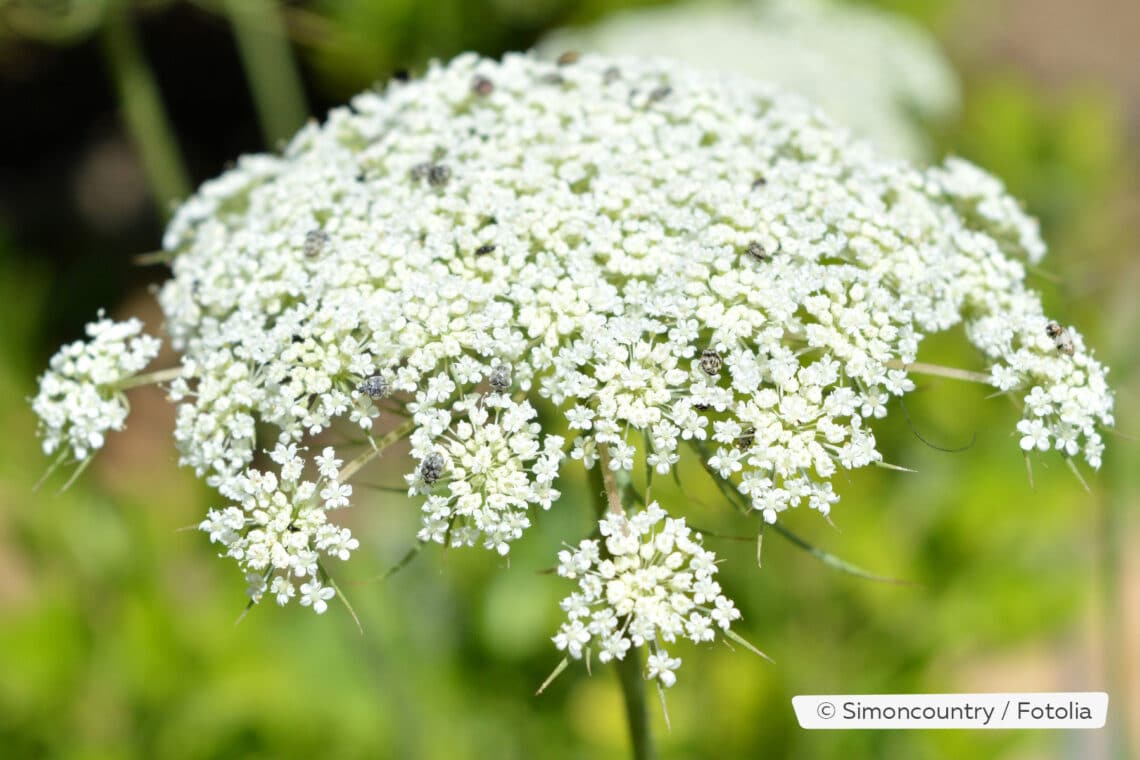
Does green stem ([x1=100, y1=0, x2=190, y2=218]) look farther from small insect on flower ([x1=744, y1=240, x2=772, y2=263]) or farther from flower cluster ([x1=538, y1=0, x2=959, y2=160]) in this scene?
small insect on flower ([x1=744, y1=240, x2=772, y2=263])

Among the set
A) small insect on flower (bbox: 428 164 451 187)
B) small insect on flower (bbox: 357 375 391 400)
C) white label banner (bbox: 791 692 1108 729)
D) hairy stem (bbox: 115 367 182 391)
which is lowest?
white label banner (bbox: 791 692 1108 729)

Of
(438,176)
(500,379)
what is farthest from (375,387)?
(438,176)

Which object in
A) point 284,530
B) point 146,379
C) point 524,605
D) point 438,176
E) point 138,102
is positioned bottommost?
point 284,530

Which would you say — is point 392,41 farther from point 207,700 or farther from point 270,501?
point 270,501

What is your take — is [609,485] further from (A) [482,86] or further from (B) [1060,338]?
(A) [482,86]

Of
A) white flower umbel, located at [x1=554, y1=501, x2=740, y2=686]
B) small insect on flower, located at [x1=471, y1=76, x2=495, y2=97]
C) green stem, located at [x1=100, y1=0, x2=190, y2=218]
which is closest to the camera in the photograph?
white flower umbel, located at [x1=554, y1=501, x2=740, y2=686]

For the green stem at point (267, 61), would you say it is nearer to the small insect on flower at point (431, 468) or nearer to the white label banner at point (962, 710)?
the small insect on flower at point (431, 468)

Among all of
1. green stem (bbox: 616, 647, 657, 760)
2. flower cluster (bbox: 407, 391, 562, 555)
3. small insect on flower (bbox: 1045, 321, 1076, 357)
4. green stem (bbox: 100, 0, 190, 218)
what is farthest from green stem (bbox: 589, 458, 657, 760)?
green stem (bbox: 100, 0, 190, 218)

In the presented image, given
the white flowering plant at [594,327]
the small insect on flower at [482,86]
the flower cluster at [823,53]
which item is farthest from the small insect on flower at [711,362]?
the flower cluster at [823,53]
